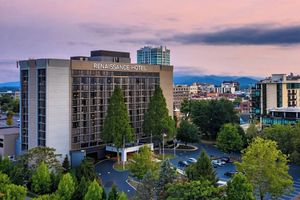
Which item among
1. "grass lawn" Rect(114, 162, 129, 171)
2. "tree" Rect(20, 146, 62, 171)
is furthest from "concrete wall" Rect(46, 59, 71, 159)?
"tree" Rect(20, 146, 62, 171)

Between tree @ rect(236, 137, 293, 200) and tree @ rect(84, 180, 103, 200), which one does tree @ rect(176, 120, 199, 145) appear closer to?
tree @ rect(236, 137, 293, 200)

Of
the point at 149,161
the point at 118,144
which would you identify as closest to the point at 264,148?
Answer: the point at 149,161

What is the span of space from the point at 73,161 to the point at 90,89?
10.2 metres

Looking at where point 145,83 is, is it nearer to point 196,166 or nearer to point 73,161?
point 73,161

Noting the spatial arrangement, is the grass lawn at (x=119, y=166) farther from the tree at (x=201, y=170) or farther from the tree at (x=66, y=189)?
the tree at (x=201, y=170)

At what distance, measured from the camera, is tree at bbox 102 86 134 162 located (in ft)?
151

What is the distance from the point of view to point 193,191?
2331 cm

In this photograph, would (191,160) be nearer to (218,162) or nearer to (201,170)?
(218,162)

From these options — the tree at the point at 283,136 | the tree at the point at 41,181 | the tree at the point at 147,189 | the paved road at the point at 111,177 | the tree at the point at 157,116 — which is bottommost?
the paved road at the point at 111,177

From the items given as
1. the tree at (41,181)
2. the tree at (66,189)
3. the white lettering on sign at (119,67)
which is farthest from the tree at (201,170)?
the white lettering on sign at (119,67)

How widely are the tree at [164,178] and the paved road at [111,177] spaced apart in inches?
368

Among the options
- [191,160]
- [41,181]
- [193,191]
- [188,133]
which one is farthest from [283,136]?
[41,181]

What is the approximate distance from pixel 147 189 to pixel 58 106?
23.2m

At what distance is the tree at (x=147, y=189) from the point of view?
25.6 m
